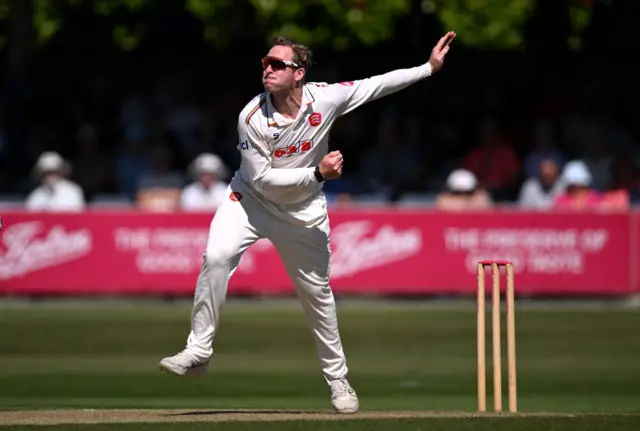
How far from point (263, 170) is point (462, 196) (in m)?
9.78

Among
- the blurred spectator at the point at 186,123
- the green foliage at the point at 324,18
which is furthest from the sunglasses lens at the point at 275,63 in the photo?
the green foliage at the point at 324,18

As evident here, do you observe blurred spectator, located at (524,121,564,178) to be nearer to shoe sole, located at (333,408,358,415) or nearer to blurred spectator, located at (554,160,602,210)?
blurred spectator, located at (554,160,602,210)

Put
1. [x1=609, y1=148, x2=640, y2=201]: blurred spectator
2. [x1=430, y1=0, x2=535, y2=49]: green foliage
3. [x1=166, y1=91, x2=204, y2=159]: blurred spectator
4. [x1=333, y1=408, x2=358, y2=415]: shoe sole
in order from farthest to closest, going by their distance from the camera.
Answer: [x1=430, y1=0, x2=535, y2=49]: green foliage
[x1=166, y1=91, x2=204, y2=159]: blurred spectator
[x1=609, y1=148, x2=640, y2=201]: blurred spectator
[x1=333, y1=408, x2=358, y2=415]: shoe sole

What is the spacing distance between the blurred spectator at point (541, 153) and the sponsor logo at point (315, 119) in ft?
35.0

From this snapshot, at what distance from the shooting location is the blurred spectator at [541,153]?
19109 mm

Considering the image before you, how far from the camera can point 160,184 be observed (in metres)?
18.9

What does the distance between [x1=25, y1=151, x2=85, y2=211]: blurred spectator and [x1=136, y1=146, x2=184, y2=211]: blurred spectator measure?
795 mm

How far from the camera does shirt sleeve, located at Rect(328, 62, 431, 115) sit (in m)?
8.55

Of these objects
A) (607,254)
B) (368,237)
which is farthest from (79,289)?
(607,254)

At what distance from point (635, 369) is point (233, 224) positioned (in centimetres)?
503

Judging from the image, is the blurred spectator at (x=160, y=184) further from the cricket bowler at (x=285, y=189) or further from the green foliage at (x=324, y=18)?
the cricket bowler at (x=285, y=189)

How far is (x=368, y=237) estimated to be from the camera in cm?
1748

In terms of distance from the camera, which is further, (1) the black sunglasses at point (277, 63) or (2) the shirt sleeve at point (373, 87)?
(2) the shirt sleeve at point (373, 87)

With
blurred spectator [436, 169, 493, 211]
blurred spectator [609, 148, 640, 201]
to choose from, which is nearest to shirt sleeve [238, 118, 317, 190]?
blurred spectator [436, 169, 493, 211]
